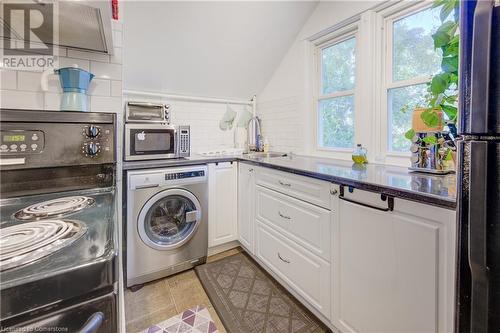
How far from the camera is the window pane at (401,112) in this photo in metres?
1.71

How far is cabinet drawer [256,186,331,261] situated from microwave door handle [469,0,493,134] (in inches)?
38.1

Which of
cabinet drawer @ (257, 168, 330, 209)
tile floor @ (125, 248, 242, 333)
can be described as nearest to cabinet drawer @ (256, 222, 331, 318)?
cabinet drawer @ (257, 168, 330, 209)

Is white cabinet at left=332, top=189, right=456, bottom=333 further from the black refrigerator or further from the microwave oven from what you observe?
the microwave oven

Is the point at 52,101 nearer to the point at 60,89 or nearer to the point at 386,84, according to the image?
the point at 60,89

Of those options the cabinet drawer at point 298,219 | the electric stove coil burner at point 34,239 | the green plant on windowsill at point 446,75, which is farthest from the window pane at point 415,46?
the electric stove coil burner at point 34,239

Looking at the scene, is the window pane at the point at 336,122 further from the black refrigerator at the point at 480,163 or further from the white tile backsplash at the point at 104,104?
the white tile backsplash at the point at 104,104

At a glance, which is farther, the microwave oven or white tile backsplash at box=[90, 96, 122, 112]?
the microwave oven

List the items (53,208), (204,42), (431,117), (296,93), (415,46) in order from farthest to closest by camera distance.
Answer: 1. (296,93)
2. (204,42)
3. (415,46)
4. (431,117)
5. (53,208)

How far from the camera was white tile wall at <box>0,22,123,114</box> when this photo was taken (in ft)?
3.96

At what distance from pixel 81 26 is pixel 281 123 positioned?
206cm

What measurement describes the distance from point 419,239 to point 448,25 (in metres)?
1.05

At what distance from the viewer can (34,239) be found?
531mm

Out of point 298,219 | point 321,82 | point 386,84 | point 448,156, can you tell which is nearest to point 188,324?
point 298,219

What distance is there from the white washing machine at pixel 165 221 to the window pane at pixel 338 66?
60.4 inches
